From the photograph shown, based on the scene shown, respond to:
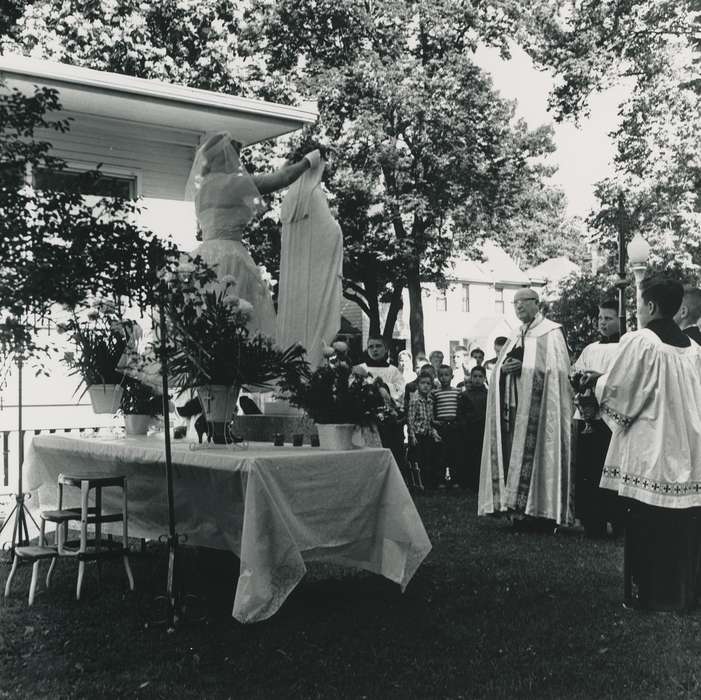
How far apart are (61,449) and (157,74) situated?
57.0 ft

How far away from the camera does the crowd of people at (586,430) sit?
582 centimetres

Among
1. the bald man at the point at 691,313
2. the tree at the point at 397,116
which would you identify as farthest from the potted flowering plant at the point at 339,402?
the tree at the point at 397,116

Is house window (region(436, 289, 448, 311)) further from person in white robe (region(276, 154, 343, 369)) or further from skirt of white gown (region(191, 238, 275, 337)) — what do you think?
skirt of white gown (region(191, 238, 275, 337))

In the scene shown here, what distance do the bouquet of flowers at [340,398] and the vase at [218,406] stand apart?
18.4 inches

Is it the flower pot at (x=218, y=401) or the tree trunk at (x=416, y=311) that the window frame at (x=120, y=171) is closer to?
the flower pot at (x=218, y=401)

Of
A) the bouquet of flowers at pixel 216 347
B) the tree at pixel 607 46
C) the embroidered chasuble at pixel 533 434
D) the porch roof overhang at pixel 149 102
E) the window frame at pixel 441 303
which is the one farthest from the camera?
the window frame at pixel 441 303

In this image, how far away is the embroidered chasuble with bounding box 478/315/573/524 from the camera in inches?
344

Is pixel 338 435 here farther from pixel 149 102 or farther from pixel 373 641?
pixel 149 102

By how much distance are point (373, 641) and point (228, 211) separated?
12.1ft

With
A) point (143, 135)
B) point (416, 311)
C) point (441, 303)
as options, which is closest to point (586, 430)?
point (143, 135)

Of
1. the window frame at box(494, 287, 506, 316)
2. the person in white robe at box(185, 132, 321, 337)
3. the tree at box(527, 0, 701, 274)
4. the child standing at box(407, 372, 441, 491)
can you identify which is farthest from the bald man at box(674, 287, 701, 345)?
the window frame at box(494, 287, 506, 316)

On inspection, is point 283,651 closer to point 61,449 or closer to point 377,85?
point 61,449

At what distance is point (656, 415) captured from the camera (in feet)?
19.1

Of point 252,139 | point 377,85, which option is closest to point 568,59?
point 377,85
